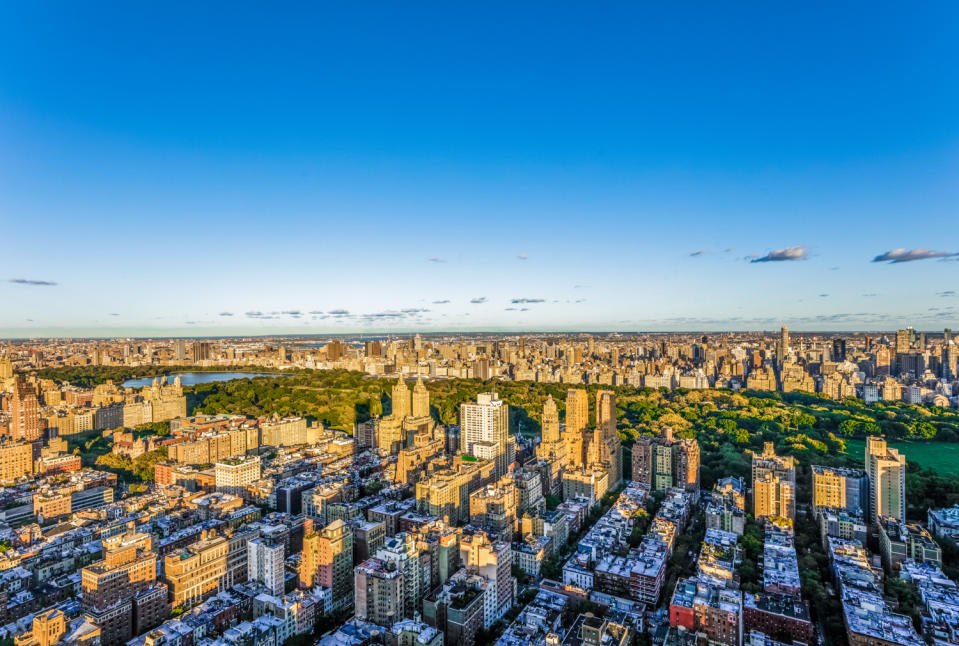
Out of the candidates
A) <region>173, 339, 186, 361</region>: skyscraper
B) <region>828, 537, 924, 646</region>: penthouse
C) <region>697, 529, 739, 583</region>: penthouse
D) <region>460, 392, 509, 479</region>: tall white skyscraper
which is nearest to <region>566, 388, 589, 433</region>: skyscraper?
<region>460, 392, 509, 479</region>: tall white skyscraper

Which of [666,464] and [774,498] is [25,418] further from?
[774,498]

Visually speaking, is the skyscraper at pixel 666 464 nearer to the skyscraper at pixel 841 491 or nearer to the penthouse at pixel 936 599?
the skyscraper at pixel 841 491

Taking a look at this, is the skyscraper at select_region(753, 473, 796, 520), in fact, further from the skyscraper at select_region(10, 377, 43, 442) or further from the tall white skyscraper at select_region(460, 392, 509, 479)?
the skyscraper at select_region(10, 377, 43, 442)

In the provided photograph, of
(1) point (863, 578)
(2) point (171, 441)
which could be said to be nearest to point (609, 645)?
(1) point (863, 578)

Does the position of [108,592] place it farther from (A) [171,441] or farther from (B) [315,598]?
(A) [171,441]

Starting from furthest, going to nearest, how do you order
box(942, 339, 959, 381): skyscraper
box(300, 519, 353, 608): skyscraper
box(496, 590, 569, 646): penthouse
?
1. box(942, 339, 959, 381): skyscraper
2. box(300, 519, 353, 608): skyscraper
3. box(496, 590, 569, 646): penthouse

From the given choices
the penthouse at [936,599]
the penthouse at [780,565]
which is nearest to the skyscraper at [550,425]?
the penthouse at [780,565]

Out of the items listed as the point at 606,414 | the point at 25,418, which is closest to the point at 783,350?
the point at 606,414
